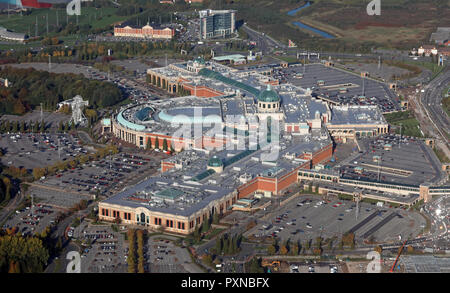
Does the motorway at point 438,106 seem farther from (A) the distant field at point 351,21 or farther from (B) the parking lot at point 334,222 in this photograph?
(A) the distant field at point 351,21

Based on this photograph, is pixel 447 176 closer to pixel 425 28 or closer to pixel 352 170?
pixel 352 170

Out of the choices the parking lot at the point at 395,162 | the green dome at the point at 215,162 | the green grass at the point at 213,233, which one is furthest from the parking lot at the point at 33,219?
the parking lot at the point at 395,162

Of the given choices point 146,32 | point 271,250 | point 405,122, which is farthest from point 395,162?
point 146,32

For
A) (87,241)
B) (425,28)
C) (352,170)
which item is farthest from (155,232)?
(425,28)

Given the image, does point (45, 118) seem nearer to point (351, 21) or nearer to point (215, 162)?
point (215, 162)

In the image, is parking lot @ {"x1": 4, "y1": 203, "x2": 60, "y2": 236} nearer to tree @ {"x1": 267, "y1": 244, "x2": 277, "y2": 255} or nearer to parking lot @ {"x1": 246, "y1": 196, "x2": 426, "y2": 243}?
parking lot @ {"x1": 246, "y1": 196, "x2": 426, "y2": 243}

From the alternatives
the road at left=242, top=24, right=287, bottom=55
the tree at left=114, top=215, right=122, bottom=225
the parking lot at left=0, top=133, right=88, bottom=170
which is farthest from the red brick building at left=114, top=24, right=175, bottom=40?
the tree at left=114, top=215, right=122, bottom=225
